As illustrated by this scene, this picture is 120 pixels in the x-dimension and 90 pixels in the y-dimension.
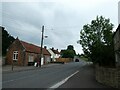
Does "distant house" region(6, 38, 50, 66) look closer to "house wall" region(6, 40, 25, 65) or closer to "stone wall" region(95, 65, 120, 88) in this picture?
"house wall" region(6, 40, 25, 65)

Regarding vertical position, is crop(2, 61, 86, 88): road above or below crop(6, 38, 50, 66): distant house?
below

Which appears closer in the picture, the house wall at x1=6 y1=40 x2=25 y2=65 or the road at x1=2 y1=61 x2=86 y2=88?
the road at x1=2 y1=61 x2=86 y2=88

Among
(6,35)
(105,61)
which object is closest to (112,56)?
(105,61)

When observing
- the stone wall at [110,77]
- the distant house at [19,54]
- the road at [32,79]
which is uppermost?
the distant house at [19,54]

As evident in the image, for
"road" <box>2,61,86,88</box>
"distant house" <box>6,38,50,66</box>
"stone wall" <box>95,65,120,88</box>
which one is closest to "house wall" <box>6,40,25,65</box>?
"distant house" <box>6,38,50,66</box>

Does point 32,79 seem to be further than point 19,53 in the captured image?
No

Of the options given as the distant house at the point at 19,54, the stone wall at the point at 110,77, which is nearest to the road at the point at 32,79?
the stone wall at the point at 110,77

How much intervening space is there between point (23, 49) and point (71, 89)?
1577 inches

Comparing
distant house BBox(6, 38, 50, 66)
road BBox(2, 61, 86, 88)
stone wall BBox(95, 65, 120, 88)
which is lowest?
road BBox(2, 61, 86, 88)

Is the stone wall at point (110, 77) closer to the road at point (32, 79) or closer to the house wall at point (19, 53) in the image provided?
the road at point (32, 79)

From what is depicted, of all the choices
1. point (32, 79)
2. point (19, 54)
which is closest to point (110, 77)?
point (32, 79)

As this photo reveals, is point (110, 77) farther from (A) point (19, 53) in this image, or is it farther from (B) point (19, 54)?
(A) point (19, 53)

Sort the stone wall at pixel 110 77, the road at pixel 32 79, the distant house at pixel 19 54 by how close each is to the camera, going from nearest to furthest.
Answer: the stone wall at pixel 110 77, the road at pixel 32 79, the distant house at pixel 19 54

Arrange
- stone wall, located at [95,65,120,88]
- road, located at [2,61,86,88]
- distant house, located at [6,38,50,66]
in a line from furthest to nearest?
distant house, located at [6,38,50,66], road, located at [2,61,86,88], stone wall, located at [95,65,120,88]
